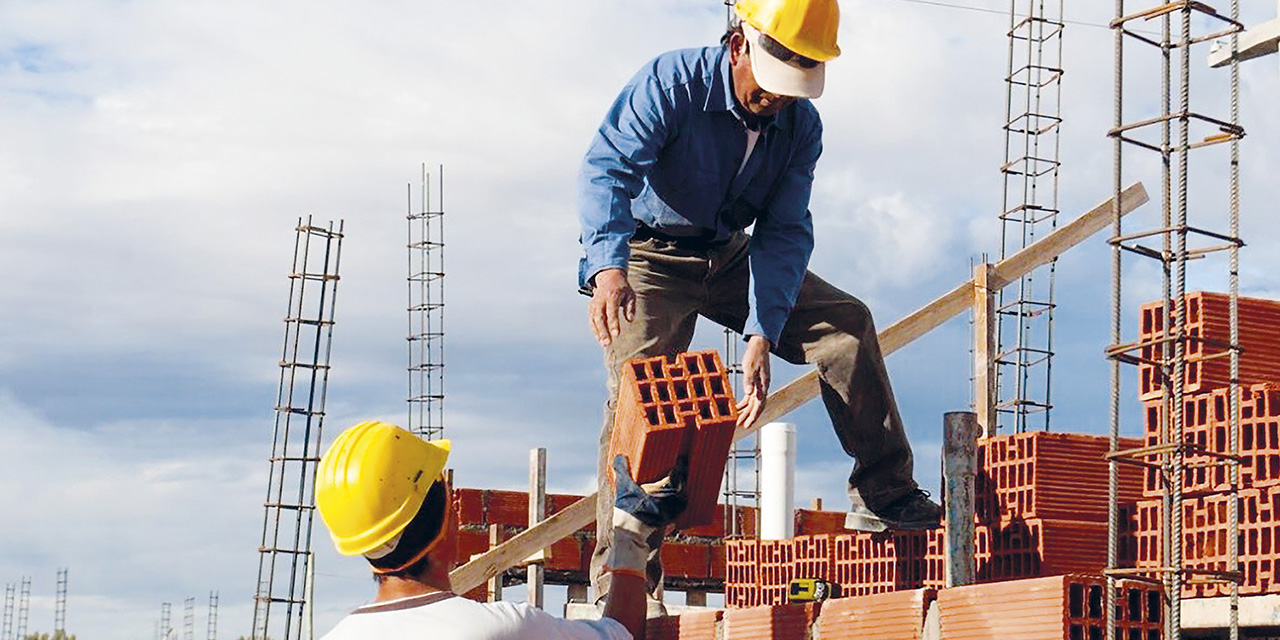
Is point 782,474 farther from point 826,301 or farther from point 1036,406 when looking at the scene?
point 1036,406

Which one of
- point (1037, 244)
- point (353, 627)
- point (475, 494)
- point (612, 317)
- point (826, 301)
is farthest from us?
point (475, 494)

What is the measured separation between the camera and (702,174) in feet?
22.7

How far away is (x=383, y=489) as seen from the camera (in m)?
3.77

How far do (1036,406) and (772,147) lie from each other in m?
14.6

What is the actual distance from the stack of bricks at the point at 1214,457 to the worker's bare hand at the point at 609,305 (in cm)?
246

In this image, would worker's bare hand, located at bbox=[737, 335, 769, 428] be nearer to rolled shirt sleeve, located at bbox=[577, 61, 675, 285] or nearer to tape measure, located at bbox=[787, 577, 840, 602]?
rolled shirt sleeve, located at bbox=[577, 61, 675, 285]

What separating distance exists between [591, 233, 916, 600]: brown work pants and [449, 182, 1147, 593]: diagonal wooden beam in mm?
2422

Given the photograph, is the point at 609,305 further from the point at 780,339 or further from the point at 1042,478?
the point at 1042,478

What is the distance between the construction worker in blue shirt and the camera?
6.42 m

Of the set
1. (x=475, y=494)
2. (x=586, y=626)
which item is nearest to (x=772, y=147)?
(x=586, y=626)

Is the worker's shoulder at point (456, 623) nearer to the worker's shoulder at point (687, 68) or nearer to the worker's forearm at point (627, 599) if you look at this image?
the worker's forearm at point (627, 599)

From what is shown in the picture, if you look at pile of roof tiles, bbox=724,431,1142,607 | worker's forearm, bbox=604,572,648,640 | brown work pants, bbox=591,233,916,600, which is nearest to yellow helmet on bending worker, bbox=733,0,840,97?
brown work pants, bbox=591,233,916,600

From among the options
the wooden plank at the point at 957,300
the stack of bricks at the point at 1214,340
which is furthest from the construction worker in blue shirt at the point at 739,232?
the wooden plank at the point at 957,300

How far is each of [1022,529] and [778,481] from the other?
3.18 metres
